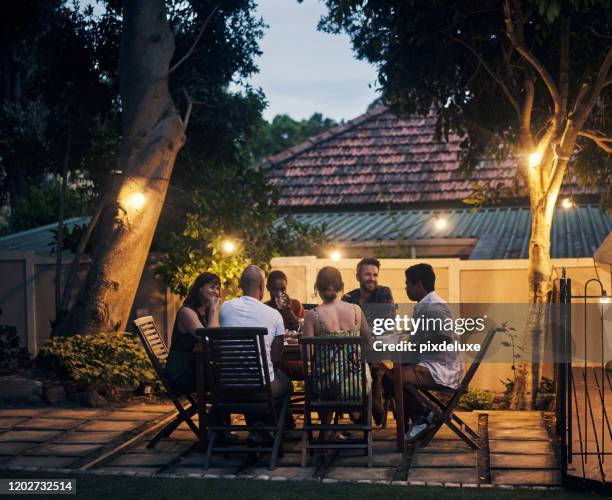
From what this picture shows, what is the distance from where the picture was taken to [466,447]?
24.2 feet

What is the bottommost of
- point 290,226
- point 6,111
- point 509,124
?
point 290,226

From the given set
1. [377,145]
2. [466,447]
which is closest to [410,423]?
[466,447]

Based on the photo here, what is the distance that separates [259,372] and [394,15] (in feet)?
17.0

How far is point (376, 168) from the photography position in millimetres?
20109

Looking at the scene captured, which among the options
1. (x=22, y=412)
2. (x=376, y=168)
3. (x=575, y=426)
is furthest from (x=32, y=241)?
(x=575, y=426)

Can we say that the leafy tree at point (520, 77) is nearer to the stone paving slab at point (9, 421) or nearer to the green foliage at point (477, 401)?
the green foliage at point (477, 401)

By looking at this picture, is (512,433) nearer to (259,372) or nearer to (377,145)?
(259,372)

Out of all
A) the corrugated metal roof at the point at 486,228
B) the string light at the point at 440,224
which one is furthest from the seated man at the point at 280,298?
the string light at the point at 440,224

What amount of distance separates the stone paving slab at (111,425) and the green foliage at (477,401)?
3432 mm

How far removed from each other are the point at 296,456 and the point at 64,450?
6.20 feet

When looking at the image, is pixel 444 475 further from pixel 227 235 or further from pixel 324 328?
pixel 227 235

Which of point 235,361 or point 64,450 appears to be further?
point 64,450

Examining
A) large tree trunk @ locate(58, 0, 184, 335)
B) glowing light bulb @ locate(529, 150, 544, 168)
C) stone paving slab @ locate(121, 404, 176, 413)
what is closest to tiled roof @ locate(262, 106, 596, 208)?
glowing light bulb @ locate(529, 150, 544, 168)

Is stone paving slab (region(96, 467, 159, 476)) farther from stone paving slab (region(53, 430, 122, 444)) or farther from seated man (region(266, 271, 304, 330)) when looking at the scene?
seated man (region(266, 271, 304, 330))
